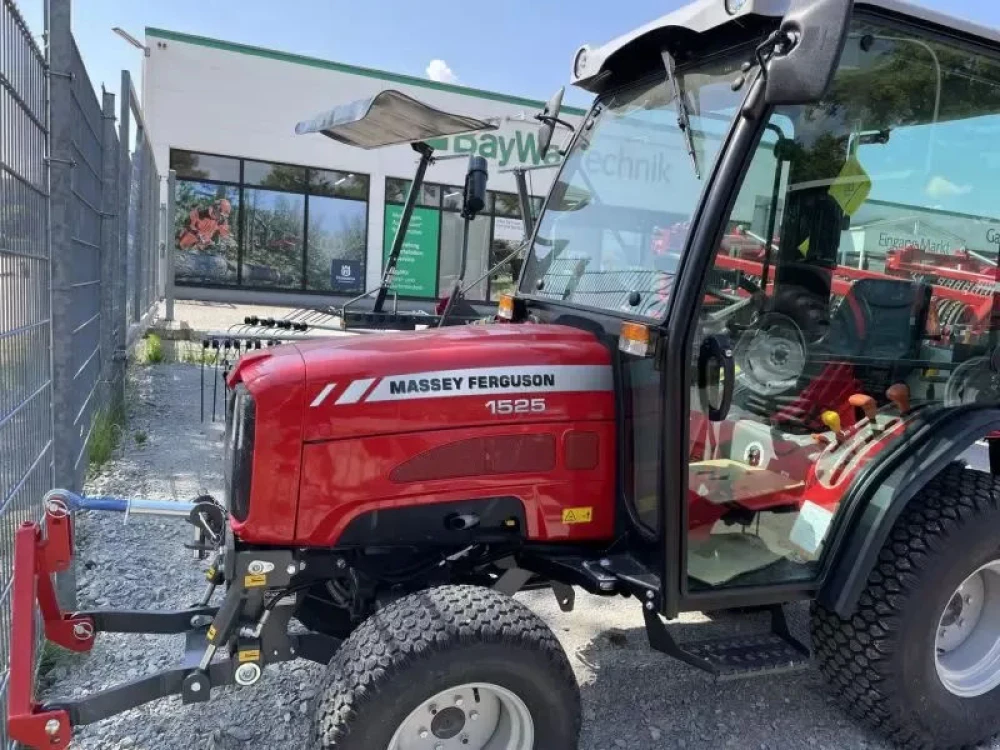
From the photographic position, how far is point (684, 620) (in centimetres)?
352

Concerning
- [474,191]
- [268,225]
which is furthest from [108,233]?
[268,225]

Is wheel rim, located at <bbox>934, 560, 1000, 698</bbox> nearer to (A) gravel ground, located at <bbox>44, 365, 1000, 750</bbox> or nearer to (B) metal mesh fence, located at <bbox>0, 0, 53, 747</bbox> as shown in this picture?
(A) gravel ground, located at <bbox>44, 365, 1000, 750</bbox>

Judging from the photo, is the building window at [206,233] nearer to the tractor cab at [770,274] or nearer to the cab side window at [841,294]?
the tractor cab at [770,274]

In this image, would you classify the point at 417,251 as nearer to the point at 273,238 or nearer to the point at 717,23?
the point at 273,238

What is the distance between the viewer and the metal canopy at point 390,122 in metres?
5.93

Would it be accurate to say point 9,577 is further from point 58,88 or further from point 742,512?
point 742,512

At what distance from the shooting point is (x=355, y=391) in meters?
2.28

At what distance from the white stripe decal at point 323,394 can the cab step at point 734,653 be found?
4.06ft

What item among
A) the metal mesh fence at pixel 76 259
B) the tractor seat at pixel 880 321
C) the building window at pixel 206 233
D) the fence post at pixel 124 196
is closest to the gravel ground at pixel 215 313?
the building window at pixel 206 233

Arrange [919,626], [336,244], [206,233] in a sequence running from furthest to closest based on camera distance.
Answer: [336,244], [206,233], [919,626]

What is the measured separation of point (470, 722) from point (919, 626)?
153cm

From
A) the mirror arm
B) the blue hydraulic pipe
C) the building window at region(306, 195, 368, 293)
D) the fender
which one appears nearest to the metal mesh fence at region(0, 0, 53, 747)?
the blue hydraulic pipe

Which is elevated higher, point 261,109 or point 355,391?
point 261,109

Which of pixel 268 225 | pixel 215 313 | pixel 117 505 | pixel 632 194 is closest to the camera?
pixel 117 505
